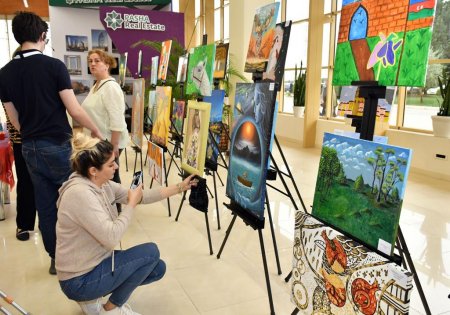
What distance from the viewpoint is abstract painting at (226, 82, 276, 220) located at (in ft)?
6.52

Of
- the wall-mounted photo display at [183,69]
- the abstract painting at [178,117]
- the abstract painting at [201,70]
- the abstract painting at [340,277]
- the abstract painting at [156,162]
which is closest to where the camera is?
the abstract painting at [340,277]

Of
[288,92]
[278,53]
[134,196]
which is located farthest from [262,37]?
[288,92]

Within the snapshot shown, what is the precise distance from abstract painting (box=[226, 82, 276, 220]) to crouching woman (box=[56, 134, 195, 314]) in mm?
625

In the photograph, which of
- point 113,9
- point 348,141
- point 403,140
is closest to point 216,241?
point 348,141

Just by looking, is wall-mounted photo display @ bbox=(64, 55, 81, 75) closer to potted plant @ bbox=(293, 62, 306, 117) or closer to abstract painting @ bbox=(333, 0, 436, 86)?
potted plant @ bbox=(293, 62, 306, 117)

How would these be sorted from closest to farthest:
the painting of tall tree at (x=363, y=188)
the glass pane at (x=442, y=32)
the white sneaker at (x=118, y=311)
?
the painting of tall tree at (x=363, y=188) → the white sneaker at (x=118, y=311) → the glass pane at (x=442, y=32)

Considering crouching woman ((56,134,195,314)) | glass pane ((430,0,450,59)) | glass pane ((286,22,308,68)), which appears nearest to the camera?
crouching woman ((56,134,195,314))

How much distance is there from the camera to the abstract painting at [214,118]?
120 inches

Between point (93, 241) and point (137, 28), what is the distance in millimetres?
7570

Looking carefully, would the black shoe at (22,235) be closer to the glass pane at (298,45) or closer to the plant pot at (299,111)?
the plant pot at (299,111)

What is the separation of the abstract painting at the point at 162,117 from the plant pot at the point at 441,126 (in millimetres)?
3572

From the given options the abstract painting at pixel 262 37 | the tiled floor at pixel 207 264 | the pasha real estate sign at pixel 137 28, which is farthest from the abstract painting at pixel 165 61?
the pasha real estate sign at pixel 137 28

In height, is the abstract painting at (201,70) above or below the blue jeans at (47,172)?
above

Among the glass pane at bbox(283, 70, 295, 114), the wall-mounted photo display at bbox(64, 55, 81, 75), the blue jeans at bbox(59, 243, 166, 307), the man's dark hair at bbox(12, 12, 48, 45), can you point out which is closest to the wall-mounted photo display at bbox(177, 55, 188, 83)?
the man's dark hair at bbox(12, 12, 48, 45)
